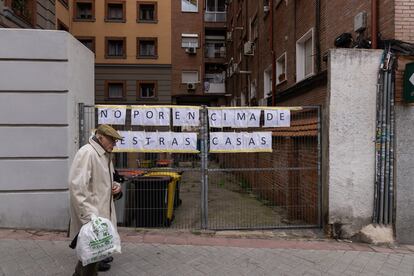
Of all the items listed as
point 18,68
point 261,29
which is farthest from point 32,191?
point 261,29

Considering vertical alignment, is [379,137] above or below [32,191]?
above

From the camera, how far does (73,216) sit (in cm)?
436

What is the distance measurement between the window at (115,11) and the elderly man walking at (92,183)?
95.9ft

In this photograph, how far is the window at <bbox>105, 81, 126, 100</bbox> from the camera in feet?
104

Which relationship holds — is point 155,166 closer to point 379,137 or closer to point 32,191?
point 32,191

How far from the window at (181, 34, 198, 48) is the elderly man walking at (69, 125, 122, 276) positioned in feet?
99.9

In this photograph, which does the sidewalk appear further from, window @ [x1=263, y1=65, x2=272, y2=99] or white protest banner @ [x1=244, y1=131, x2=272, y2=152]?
window @ [x1=263, y1=65, x2=272, y2=99]

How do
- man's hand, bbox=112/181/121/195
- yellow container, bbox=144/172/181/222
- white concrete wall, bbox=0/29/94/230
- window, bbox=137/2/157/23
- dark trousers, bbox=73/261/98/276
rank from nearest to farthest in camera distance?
dark trousers, bbox=73/261/98/276, man's hand, bbox=112/181/121/195, white concrete wall, bbox=0/29/94/230, yellow container, bbox=144/172/181/222, window, bbox=137/2/157/23

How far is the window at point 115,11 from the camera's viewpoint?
3161 cm

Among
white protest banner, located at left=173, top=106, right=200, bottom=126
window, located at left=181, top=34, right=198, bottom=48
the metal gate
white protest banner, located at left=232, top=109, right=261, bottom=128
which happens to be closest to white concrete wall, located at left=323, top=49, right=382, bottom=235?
the metal gate

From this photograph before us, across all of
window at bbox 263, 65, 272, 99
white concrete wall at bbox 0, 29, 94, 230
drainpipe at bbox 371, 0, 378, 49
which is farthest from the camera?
window at bbox 263, 65, 272, 99

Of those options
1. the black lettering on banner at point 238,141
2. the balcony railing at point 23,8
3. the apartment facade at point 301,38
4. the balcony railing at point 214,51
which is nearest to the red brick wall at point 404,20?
the apartment facade at point 301,38

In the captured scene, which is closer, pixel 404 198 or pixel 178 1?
pixel 404 198

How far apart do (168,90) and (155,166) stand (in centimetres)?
2526
